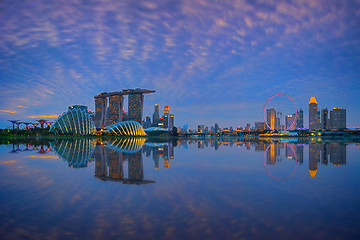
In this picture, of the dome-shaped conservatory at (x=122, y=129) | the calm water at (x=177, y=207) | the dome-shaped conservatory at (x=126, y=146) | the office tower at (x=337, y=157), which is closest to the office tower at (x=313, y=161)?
the office tower at (x=337, y=157)

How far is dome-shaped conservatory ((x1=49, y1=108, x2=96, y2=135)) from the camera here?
3620 inches

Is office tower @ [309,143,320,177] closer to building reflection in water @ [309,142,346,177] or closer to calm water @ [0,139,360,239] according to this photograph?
building reflection in water @ [309,142,346,177]

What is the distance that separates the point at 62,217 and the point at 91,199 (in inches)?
65.3

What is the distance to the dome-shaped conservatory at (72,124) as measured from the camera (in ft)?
302

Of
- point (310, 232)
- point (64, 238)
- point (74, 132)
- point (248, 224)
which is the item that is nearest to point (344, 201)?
point (310, 232)

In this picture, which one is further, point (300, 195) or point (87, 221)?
point (300, 195)

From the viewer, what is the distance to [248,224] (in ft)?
19.1

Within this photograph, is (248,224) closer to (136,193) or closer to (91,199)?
(136,193)

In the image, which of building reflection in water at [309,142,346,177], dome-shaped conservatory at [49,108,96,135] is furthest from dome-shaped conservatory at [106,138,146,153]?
dome-shaped conservatory at [49,108,96,135]

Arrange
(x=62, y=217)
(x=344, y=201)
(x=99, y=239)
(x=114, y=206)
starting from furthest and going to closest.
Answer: (x=344, y=201) → (x=114, y=206) → (x=62, y=217) → (x=99, y=239)

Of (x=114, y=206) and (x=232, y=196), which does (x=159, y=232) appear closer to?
(x=114, y=206)

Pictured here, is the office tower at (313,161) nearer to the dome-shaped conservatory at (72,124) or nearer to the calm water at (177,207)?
the calm water at (177,207)

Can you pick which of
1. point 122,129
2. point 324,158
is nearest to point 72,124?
point 122,129

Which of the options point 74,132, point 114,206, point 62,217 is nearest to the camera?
point 62,217
